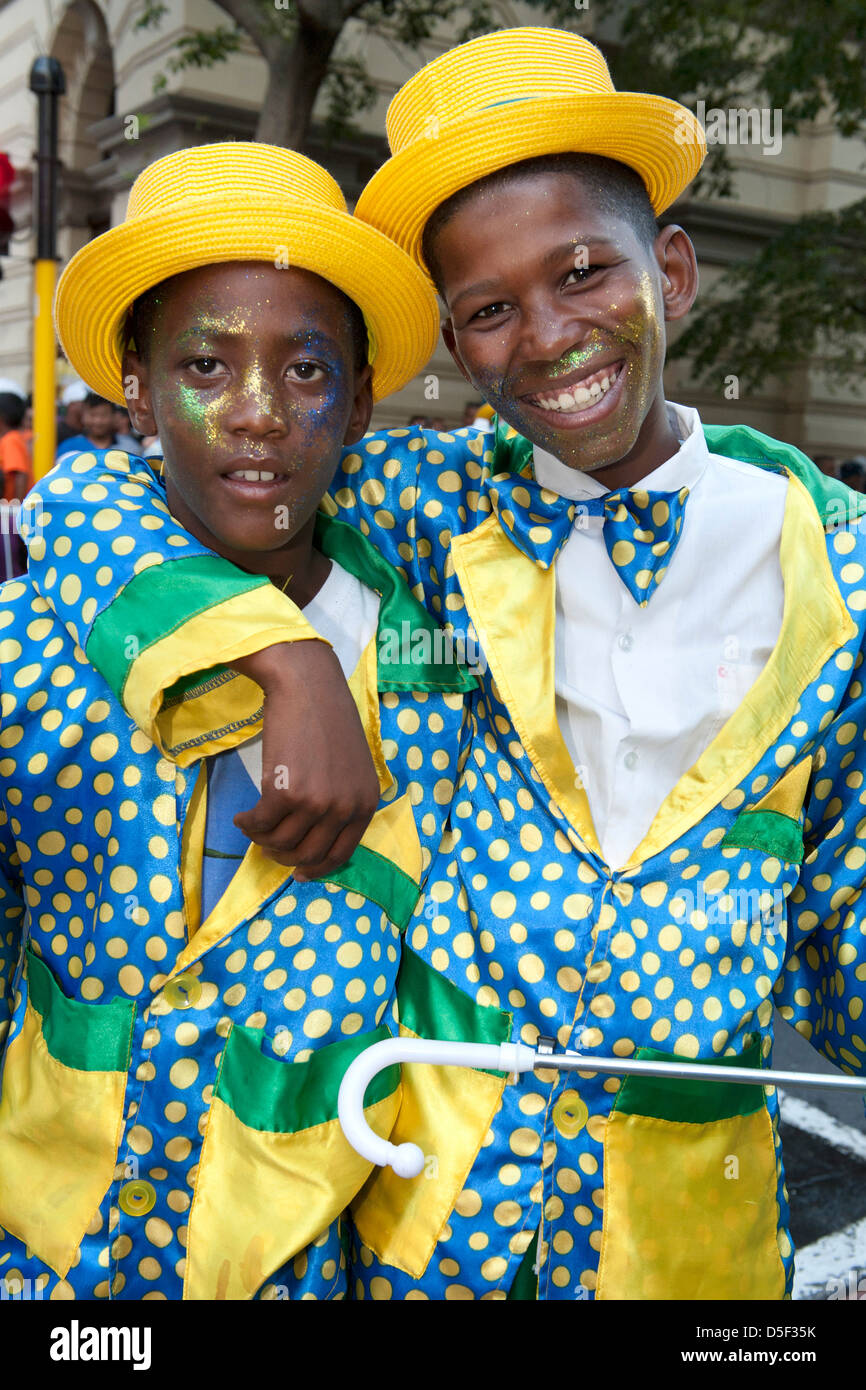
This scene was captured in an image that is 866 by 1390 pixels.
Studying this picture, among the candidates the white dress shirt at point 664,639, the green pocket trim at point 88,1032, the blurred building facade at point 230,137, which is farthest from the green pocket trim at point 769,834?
Answer: the blurred building facade at point 230,137

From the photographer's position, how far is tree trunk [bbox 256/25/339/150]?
7.36 m

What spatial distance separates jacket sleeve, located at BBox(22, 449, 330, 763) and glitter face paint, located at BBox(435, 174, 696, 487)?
465 mm

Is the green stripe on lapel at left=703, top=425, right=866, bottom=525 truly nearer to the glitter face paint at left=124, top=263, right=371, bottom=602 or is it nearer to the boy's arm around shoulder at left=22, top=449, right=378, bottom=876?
the glitter face paint at left=124, top=263, right=371, bottom=602

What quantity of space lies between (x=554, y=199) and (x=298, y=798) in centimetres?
90

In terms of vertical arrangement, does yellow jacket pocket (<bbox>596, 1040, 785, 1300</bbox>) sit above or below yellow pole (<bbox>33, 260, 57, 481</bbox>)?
below

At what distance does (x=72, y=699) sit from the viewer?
1523 millimetres

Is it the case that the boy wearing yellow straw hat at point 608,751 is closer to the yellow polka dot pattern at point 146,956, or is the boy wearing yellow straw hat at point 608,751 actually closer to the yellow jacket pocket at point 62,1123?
the yellow polka dot pattern at point 146,956

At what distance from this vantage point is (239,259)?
1.54m

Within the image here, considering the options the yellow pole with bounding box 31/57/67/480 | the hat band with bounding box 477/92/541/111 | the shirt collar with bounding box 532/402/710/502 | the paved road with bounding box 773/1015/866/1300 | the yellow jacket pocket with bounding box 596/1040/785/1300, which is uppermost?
the yellow pole with bounding box 31/57/67/480

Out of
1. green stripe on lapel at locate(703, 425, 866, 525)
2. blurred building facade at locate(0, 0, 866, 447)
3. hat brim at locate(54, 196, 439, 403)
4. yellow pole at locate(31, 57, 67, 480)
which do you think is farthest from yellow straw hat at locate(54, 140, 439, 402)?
blurred building facade at locate(0, 0, 866, 447)

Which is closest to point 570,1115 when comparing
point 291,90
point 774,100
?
point 291,90

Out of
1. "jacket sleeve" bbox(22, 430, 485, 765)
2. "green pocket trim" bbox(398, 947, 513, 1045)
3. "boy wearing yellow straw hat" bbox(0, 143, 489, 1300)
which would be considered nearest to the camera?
"jacket sleeve" bbox(22, 430, 485, 765)

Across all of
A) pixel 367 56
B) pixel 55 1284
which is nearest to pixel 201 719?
pixel 55 1284
